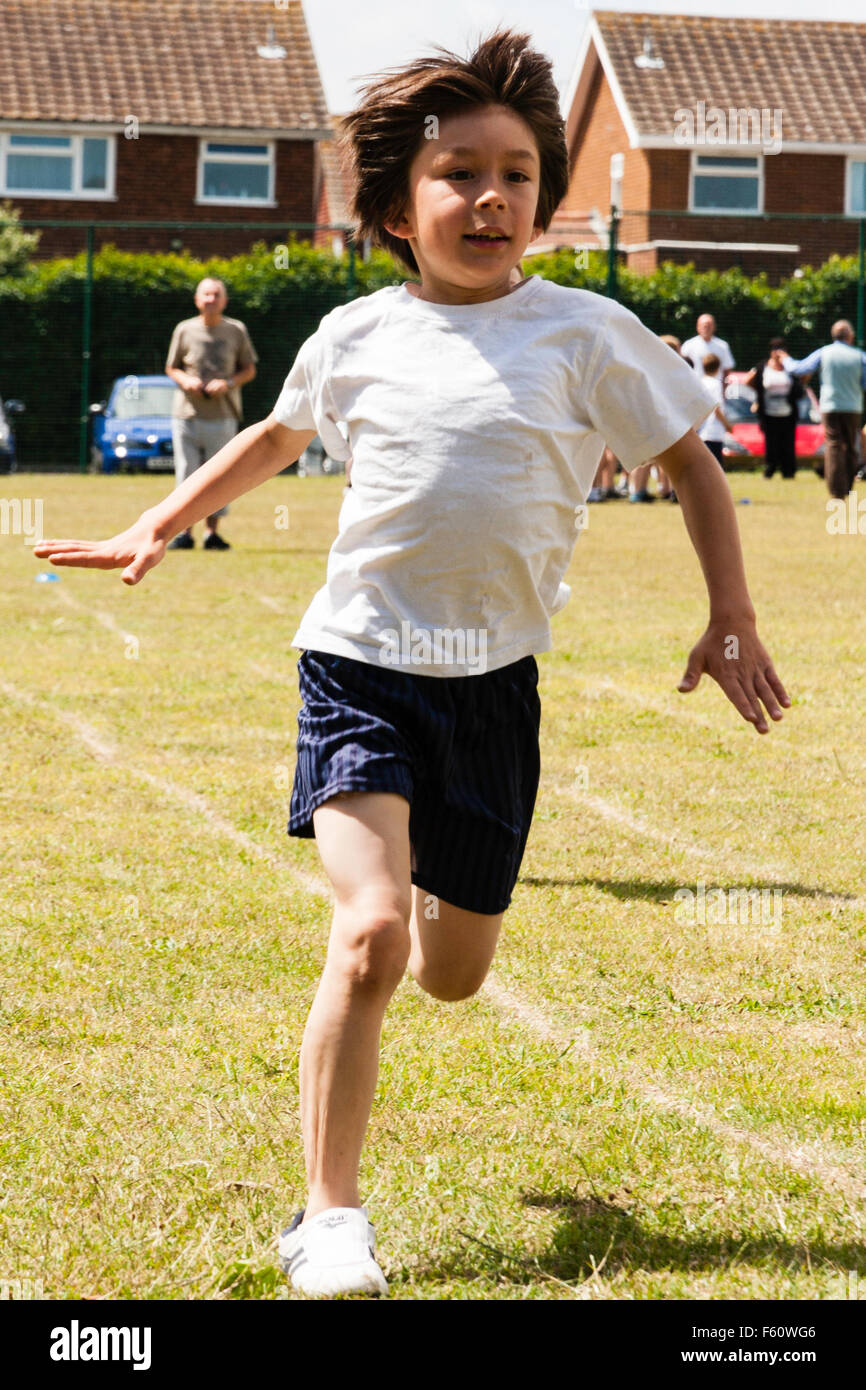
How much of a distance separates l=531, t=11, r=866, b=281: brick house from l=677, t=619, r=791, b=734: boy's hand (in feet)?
120

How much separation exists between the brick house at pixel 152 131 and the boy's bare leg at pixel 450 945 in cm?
3533

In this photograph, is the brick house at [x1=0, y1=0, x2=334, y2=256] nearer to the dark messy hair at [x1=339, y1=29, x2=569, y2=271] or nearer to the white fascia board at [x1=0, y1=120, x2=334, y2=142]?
the white fascia board at [x1=0, y1=120, x2=334, y2=142]

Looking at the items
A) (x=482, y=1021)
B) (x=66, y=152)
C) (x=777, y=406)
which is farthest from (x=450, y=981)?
(x=66, y=152)

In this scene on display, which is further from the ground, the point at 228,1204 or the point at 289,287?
the point at 289,287

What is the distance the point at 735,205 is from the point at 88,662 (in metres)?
34.0

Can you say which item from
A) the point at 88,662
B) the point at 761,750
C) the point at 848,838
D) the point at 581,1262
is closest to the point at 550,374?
the point at 581,1262

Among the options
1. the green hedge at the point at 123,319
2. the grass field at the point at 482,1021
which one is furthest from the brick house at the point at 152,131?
the grass field at the point at 482,1021

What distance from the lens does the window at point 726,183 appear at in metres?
40.8

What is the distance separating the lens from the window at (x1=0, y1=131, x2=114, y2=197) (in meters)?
37.5

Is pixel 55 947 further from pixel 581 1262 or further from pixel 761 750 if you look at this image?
pixel 761 750

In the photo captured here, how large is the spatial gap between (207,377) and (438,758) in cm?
1286

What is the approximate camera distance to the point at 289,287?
29859 mm

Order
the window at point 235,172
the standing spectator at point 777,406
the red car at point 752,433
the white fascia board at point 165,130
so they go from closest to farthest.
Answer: the standing spectator at point 777,406, the red car at point 752,433, the white fascia board at point 165,130, the window at point 235,172

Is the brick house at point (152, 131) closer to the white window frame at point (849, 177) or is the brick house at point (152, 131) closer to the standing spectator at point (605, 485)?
the white window frame at point (849, 177)
